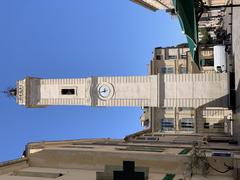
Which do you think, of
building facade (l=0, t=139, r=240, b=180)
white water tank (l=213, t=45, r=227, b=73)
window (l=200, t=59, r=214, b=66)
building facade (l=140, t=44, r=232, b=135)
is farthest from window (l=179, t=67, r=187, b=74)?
building facade (l=0, t=139, r=240, b=180)

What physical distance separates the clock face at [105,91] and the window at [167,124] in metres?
19.9

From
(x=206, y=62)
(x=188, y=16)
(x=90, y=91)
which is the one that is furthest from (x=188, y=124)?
(x=188, y=16)

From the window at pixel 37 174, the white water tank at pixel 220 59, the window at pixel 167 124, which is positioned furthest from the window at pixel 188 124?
the window at pixel 37 174

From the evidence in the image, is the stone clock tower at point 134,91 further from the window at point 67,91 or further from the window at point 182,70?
the window at point 182,70

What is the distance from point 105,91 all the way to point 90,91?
1.04 m

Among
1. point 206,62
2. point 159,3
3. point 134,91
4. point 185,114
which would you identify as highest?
point 159,3

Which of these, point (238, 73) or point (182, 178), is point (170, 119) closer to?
point (238, 73)

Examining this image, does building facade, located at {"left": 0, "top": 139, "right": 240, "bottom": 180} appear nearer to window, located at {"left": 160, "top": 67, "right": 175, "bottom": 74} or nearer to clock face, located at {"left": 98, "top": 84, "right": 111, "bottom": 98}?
clock face, located at {"left": 98, "top": 84, "right": 111, "bottom": 98}

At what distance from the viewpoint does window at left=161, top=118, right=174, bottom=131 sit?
152ft

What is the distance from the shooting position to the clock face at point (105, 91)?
27.7 meters

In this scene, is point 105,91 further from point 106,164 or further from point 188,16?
point 188,16

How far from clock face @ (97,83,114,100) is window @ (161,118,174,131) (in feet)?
65.3

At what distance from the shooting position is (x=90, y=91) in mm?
28141

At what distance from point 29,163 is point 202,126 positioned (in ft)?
95.3
